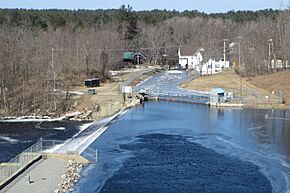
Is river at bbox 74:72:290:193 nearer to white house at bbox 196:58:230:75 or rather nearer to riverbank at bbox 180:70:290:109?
riverbank at bbox 180:70:290:109

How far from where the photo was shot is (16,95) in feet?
136

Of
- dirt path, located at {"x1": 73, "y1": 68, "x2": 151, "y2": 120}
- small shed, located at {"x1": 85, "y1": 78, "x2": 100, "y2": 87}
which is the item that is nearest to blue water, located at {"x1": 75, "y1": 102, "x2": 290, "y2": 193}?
dirt path, located at {"x1": 73, "y1": 68, "x2": 151, "y2": 120}

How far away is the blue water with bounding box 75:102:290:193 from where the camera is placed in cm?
2047

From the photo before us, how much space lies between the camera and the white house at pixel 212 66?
219ft

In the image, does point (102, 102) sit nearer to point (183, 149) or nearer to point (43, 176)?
point (183, 149)

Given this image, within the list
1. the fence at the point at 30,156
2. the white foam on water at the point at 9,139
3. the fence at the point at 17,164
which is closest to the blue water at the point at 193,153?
the fence at the point at 30,156

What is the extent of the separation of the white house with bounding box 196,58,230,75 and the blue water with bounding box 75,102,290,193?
28076 mm

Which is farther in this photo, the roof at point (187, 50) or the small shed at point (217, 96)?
the roof at point (187, 50)

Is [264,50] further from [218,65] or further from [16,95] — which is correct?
[16,95]

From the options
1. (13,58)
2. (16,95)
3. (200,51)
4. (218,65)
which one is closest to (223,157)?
(16,95)

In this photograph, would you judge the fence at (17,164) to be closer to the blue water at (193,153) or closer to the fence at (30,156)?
the fence at (30,156)

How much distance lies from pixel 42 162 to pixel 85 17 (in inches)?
3059

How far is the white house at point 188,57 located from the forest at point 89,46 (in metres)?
1.48

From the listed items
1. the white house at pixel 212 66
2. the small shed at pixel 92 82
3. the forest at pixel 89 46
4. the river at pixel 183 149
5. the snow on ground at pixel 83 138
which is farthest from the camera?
the white house at pixel 212 66
